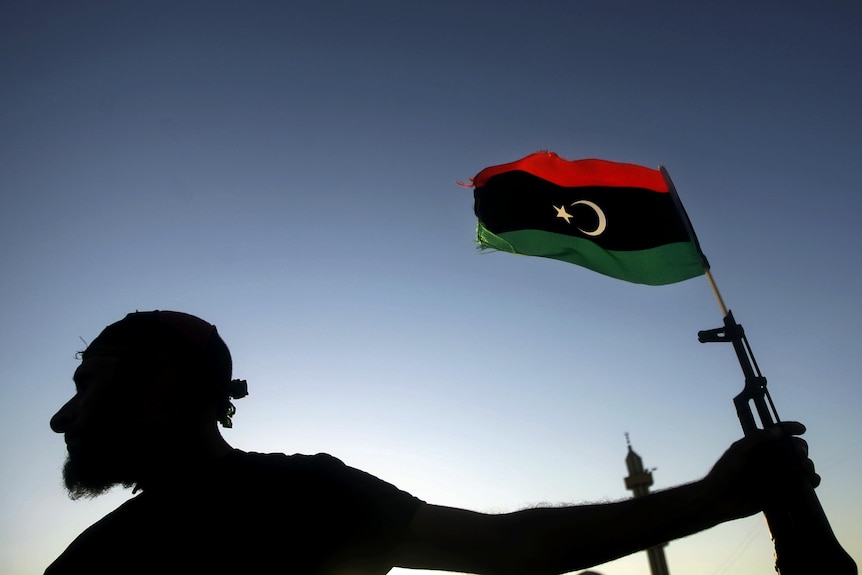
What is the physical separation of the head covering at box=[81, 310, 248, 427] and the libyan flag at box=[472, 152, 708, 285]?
329 cm

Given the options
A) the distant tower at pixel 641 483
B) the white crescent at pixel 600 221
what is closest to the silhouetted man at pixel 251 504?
the white crescent at pixel 600 221

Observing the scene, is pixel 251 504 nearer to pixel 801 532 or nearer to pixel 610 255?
pixel 801 532

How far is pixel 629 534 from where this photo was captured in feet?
5.30

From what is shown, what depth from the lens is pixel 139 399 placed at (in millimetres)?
2334

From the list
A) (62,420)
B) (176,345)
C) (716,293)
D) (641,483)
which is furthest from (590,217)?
(641,483)

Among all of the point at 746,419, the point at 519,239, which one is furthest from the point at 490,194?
the point at 746,419

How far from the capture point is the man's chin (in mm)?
2258

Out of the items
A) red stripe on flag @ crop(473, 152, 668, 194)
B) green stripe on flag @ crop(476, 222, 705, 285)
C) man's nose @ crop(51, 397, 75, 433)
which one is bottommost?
man's nose @ crop(51, 397, 75, 433)

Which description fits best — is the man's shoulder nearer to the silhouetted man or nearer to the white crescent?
the silhouetted man

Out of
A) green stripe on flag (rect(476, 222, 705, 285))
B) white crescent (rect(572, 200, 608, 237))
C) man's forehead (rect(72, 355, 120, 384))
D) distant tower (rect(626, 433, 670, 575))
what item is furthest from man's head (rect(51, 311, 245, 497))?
distant tower (rect(626, 433, 670, 575))

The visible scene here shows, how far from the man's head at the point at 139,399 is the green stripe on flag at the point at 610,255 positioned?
3254 millimetres

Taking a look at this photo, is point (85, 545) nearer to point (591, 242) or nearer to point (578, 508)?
point (578, 508)

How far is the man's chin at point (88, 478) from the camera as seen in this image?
226 centimetres

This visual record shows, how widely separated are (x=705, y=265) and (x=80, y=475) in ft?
12.4
